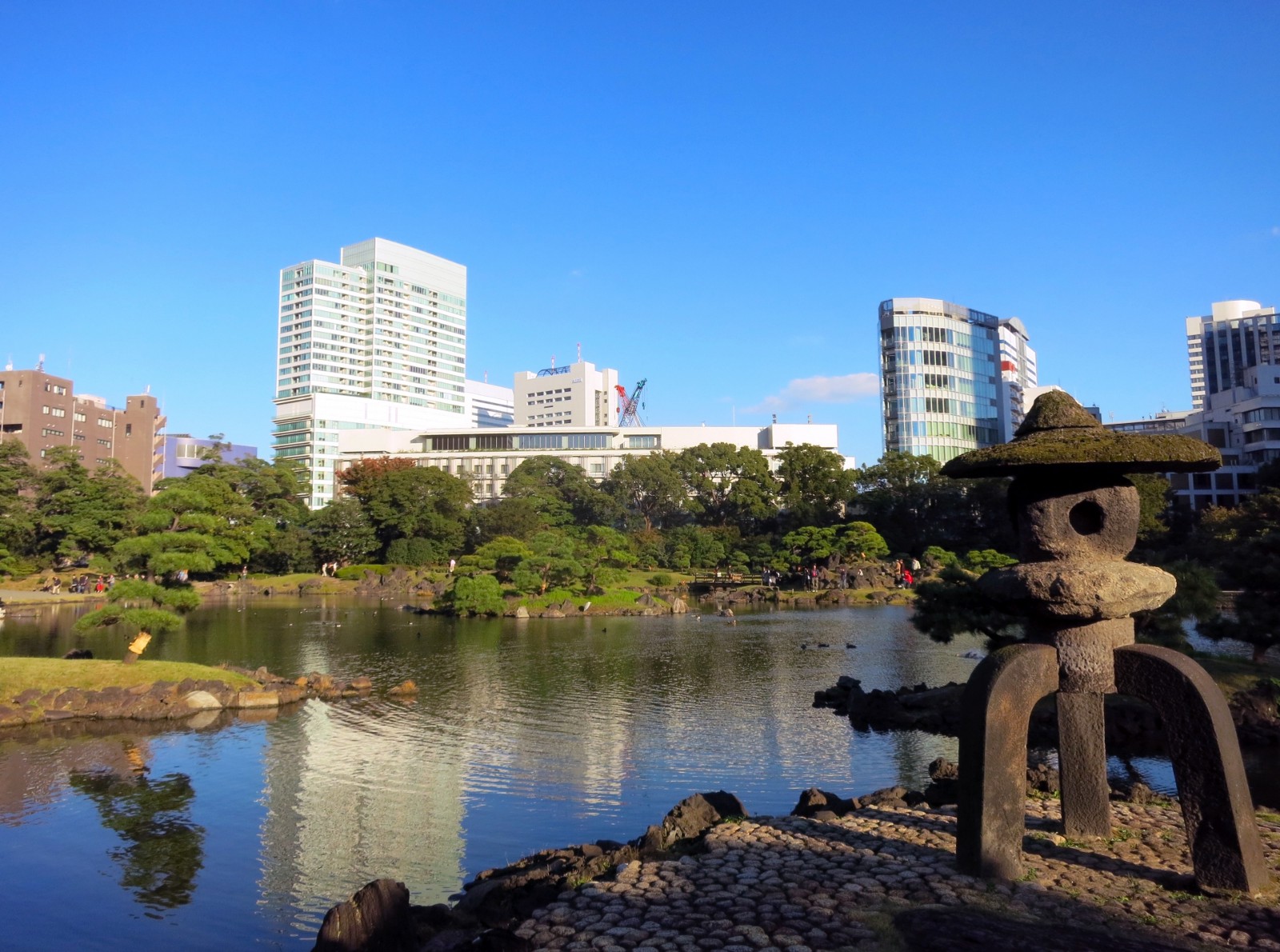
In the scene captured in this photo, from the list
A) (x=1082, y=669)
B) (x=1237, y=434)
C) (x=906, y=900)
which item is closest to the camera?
(x=906, y=900)

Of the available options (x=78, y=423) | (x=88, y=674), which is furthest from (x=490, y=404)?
(x=88, y=674)

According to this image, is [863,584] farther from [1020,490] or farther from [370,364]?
[370,364]

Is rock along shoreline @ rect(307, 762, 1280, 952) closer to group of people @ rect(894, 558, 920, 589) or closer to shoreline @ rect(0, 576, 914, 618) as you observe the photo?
shoreline @ rect(0, 576, 914, 618)

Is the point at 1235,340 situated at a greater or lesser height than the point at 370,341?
lesser

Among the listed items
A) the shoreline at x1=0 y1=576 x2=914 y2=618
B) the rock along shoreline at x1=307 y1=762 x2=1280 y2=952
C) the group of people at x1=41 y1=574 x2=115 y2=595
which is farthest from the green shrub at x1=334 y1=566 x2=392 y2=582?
the rock along shoreline at x1=307 y1=762 x2=1280 y2=952

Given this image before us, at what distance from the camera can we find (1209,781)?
22.0ft

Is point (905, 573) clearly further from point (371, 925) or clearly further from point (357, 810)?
point (371, 925)

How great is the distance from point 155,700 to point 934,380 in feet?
216

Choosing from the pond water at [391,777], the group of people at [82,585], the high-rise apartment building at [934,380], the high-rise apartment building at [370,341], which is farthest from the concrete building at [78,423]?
the high-rise apartment building at [934,380]

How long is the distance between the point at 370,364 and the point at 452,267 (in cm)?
2163

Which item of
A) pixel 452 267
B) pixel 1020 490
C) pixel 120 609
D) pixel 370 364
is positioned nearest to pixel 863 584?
pixel 120 609

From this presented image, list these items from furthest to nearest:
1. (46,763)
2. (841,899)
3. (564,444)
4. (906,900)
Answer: (564,444)
(46,763)
(841,899)
(906,900)

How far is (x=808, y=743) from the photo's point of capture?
16094 mm

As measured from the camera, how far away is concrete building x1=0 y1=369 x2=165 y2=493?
65.2m
